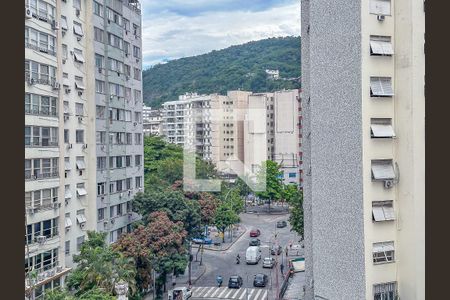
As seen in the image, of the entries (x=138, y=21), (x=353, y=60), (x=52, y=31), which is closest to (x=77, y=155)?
Result: (x=52, y=31)

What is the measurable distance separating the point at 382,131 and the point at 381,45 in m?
1.85

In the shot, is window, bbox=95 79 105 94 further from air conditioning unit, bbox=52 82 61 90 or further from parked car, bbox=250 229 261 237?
parked car, bbox=250 229 261 237

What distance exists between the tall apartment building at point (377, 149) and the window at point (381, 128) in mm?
24

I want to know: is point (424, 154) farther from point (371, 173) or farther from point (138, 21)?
point (138, 21)

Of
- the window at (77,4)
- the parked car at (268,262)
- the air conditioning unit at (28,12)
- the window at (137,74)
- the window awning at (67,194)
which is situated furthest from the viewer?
the parked car at (268,262)

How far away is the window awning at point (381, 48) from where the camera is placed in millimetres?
11500

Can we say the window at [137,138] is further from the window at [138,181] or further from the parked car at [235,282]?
the parked car at [235,282]

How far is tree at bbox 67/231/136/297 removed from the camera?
13766mm

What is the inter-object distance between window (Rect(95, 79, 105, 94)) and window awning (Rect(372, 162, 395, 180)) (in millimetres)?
11510

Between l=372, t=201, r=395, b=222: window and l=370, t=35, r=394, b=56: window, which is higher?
l=370, t=35, r=394, b=56: window

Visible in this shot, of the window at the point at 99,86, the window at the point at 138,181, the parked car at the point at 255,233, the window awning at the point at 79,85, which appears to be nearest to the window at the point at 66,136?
the window awning at the point at 79,85

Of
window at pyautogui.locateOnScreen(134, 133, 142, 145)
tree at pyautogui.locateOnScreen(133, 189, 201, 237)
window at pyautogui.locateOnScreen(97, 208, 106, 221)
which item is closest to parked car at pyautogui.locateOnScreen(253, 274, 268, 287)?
tree at pyautogui.locateOnScreen(133, 189, 201, 237)

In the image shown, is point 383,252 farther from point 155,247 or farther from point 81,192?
point 81,192

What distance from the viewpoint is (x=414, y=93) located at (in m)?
11.4
